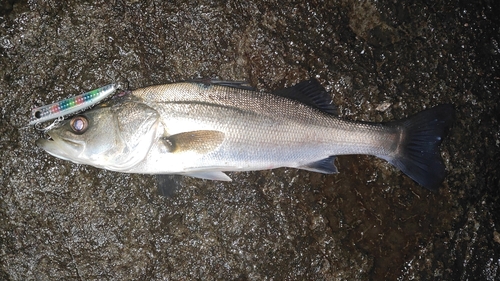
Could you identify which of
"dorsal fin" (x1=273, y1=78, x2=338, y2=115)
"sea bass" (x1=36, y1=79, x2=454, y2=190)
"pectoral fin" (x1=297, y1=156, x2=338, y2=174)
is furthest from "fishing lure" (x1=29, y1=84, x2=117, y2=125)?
"pectoral fin" (x1=297, y1=156, x2=338, y2=174)

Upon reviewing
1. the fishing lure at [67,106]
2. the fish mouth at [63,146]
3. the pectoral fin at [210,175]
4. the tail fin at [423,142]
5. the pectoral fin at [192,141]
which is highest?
the tail fin at [423,142]

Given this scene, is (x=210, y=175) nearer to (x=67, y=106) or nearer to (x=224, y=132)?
(x=224, y=132)

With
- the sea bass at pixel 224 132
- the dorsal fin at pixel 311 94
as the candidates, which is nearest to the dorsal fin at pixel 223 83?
the sea bass at pixel 224 132

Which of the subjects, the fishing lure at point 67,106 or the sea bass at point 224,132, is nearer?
the sea bass at point 224,132

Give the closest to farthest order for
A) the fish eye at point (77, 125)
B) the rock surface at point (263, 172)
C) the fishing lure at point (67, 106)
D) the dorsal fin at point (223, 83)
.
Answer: the fish eye at point (77, 125)
the dorsal fin at point (223, 83)
the fishing lure at point (67, 106)
the rock surface at point (263, 172)

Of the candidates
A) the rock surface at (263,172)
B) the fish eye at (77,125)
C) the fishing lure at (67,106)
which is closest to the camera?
the fish eye at (77,125)

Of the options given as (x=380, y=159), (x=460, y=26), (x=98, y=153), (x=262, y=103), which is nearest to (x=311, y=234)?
(x=380, y=159)

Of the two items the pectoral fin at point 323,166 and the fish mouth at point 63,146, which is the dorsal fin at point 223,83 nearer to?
the pectoral fin at point 323,166

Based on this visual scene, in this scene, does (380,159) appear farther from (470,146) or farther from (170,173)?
(170,173)
